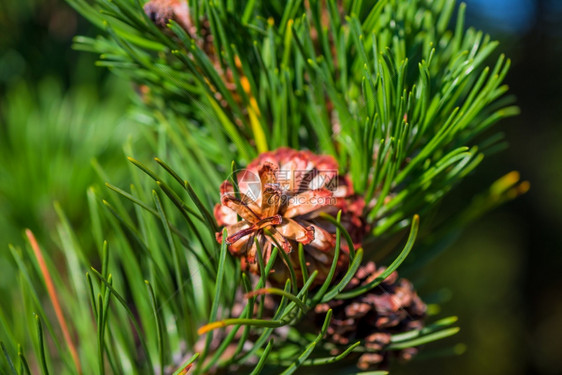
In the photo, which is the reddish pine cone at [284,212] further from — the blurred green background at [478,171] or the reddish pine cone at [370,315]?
the blurred green background at [478,171]

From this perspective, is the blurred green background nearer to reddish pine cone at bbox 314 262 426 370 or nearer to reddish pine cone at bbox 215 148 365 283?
reddish pine cone at bbox 314 262 426 370

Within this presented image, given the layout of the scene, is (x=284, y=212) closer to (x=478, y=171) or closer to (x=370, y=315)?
(x=370, y=315)

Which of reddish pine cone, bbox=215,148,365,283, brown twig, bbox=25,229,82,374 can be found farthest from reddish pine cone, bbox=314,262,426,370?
brown twig, bbox=25,229,82,374

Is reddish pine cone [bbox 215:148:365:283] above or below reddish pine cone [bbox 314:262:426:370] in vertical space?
above

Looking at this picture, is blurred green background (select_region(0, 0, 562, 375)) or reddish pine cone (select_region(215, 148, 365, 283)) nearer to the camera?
reddish pine cone (select_region(215, 148, 365, 283))

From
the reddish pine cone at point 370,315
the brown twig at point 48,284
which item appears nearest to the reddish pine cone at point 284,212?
the reddish pine cone at point 370,315

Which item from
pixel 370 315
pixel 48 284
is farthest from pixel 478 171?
pixel 48 284
